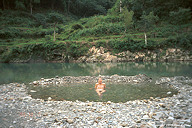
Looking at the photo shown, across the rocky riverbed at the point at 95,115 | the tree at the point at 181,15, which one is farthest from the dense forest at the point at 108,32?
the rocky riverbed at the point at 95,115

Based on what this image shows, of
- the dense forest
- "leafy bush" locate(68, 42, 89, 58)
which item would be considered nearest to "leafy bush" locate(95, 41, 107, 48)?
the dense forest

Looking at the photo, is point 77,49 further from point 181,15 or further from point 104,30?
point 181,15

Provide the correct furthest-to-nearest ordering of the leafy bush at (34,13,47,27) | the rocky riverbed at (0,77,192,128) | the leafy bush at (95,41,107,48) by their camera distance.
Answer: the leafy bush at (34,13,47,27) < the leafy bush at (95,41,107,48) < the rocky riverbed at (0,77,192,128)

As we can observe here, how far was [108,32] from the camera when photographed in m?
47.0

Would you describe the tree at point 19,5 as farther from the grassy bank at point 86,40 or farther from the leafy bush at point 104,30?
the leafy bush at point 104,30

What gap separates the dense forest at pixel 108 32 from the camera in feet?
124

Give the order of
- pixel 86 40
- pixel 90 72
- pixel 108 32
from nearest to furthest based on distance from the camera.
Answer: pixel 90 72
pixel 86 40
pixel 108 32

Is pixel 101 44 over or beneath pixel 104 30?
beneath

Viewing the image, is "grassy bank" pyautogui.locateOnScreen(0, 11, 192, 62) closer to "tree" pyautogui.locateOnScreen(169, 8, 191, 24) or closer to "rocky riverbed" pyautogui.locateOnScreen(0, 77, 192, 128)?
"tree" pyautogui.locateOnScreen(169, 8, 191, 24)

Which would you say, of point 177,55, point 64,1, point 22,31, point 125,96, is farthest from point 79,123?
point 64,1

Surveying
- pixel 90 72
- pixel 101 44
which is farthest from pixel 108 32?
pixel 90 72

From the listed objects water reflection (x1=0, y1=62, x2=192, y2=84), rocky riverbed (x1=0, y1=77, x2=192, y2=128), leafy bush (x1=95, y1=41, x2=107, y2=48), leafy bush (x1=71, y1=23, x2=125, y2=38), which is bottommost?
water reflection (x1=0, y1=62, x2=192, y2=84)

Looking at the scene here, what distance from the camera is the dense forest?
37738 mm

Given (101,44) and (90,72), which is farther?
(101,44)
